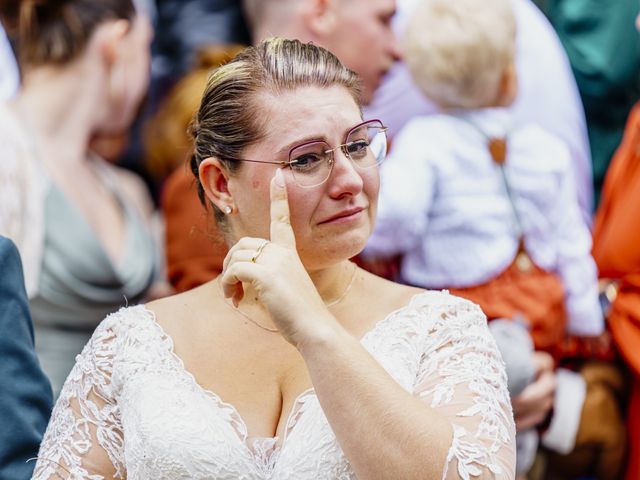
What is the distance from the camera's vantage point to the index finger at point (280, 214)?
2.38m

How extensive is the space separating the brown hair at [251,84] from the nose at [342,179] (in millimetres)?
178

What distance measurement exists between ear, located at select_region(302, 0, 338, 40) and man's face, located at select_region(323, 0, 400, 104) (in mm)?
16

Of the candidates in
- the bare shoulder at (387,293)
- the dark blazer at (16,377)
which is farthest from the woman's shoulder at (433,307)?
the dark blazer at (16,377)

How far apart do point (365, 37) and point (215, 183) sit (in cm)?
162

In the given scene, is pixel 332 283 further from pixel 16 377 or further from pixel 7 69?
pixel 7 69

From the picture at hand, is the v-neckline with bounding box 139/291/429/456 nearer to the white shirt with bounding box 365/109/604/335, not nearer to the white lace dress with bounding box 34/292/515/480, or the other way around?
the white lace dress with bounding box 34/292/515/480

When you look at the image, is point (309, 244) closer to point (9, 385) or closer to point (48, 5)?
point (9, 385)

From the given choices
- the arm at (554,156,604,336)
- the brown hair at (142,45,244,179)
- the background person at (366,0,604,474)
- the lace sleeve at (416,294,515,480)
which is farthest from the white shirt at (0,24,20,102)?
the lace sleeve at (416,294,515,480)

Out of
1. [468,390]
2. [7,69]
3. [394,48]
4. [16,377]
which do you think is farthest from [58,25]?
[468,390]

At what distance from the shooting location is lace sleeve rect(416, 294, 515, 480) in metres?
2.21

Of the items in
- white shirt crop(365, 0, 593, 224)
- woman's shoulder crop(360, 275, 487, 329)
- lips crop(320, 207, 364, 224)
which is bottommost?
white shirt crop(365, 0, 593, 224)

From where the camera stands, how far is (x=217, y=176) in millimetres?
2639

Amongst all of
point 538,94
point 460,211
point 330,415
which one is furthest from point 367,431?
point 538,94

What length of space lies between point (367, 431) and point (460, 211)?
4.83 feet
